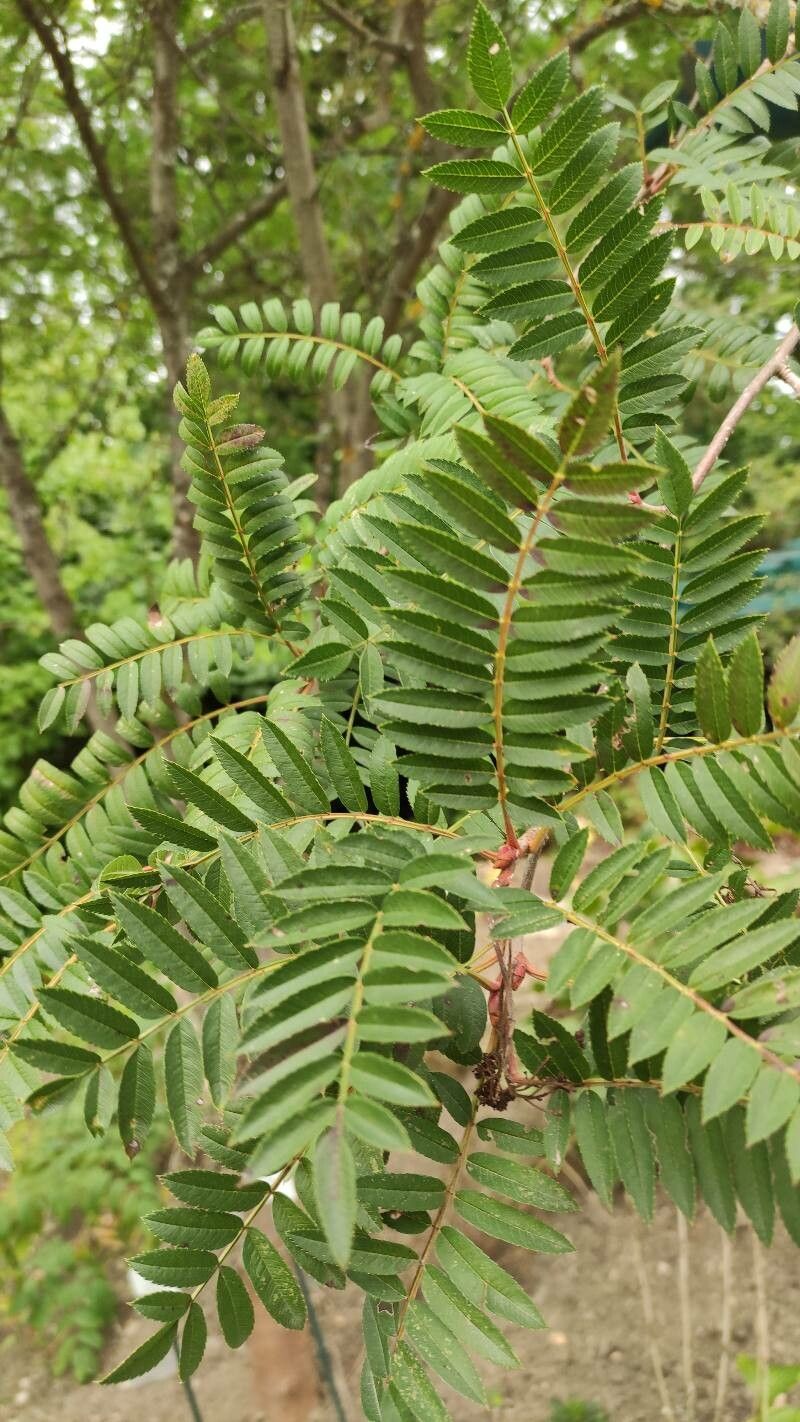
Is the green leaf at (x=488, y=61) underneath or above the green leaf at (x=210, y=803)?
above

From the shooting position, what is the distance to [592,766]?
0.63m

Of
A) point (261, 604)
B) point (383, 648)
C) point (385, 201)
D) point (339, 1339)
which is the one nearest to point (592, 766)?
point (383, 648)

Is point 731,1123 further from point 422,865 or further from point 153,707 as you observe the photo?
point 153,707

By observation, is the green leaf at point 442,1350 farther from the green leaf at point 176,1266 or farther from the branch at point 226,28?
the branch at point 226,28

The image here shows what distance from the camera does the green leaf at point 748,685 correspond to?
51cm

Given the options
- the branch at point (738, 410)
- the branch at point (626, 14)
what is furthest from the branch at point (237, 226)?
the branch at point (738, 410)

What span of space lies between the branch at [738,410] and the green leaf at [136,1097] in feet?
1.94

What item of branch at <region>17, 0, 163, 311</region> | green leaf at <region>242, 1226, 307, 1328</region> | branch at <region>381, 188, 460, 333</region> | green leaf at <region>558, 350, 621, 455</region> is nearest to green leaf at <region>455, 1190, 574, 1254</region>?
green leaf at <region>242, 1226, 307, 1328</region>

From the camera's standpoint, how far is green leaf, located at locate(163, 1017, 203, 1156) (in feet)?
1.69

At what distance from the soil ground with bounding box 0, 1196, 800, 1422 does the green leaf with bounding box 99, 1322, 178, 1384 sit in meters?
1.80

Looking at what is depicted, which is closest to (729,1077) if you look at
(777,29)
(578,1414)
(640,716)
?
(640,716)

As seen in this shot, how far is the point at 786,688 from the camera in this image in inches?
19.8

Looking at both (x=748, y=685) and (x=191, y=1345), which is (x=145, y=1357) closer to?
(x=191, y=1345)

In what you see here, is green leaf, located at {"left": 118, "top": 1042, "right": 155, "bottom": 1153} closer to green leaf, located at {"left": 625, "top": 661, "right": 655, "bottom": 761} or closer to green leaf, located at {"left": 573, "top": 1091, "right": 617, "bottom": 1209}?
green leaf, located at {"left": 573, "top": 1091, "right": 617, "bottom": 1209}
